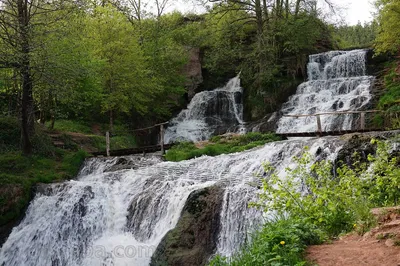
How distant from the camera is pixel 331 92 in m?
19.6

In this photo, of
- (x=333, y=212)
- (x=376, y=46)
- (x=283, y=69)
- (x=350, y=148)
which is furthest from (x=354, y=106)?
(x=333, y=212)

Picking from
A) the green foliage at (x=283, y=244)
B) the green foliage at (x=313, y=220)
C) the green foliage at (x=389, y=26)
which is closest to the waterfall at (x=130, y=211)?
the green foliage at (x=313, y=220)

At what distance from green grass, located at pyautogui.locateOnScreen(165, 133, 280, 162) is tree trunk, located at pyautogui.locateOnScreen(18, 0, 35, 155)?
5383 millimetres

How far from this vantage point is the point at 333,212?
529 cm

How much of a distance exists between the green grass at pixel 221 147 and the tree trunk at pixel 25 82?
5.38 metres

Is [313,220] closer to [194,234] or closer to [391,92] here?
[194,234]

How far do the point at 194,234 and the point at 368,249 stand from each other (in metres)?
5.28

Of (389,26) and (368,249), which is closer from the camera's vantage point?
(368,249)

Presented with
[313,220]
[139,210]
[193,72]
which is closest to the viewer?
[313,220]

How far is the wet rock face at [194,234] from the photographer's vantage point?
8484 millimetres

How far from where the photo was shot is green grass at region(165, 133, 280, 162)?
14523mm

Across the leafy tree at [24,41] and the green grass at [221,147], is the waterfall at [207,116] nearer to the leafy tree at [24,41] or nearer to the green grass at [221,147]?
the green grass at [221,147]

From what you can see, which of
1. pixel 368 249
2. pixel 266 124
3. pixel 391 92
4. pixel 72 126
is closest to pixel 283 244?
pixel 368 249

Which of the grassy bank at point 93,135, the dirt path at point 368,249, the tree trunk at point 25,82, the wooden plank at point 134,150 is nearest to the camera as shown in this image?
the dirt path at point 368,249
